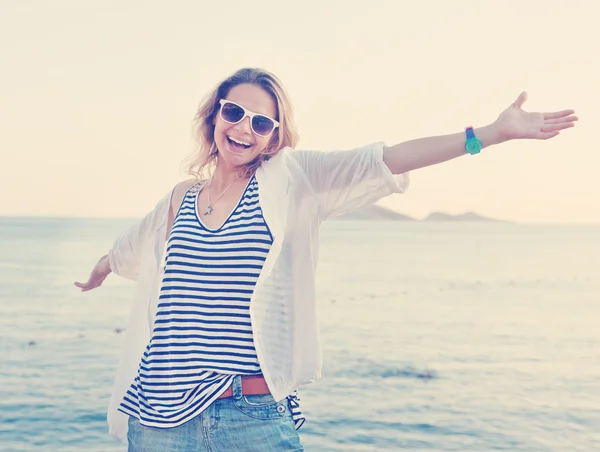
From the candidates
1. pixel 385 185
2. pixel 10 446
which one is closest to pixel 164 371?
pixel 385 185

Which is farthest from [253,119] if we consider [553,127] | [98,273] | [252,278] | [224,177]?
[98,273]

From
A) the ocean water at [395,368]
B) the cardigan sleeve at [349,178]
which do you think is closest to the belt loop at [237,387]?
the cardigan sleeve at [349,178]

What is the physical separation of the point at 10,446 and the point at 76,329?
34.0 ft

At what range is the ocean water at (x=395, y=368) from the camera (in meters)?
11.4

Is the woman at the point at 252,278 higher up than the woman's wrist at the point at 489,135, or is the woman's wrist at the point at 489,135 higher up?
the woman's wrist at the point at 489,135

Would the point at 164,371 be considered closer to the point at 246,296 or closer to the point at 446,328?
the point at 246,296

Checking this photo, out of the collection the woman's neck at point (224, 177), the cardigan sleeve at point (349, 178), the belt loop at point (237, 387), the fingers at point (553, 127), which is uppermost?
the fingers at point (553, 127)

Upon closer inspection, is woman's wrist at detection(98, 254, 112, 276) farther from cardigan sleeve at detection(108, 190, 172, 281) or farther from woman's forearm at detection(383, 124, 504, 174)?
woman's forearm at detection(383, 124, 504, 174)

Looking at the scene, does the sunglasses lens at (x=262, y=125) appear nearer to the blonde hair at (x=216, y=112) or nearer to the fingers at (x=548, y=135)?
the blonde hair at (x=216, y=112)

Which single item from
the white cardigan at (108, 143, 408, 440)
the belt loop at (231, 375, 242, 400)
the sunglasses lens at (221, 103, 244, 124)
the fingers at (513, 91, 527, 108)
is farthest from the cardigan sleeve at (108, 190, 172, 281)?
the fingers at (513, 91, 527, 108)

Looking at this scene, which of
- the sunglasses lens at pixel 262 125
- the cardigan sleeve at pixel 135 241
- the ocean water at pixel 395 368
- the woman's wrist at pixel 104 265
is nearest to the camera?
the sunglasses lens at pixel 262 125

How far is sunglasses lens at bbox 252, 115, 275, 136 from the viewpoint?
301cm

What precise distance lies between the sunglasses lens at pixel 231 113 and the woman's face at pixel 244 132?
0.02 metres

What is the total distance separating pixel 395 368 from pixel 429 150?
14.1 meters
